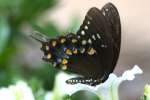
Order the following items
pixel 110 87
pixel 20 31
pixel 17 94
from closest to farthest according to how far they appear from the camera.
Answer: pixel 110 87
pixel 17 94
pixel 20 31

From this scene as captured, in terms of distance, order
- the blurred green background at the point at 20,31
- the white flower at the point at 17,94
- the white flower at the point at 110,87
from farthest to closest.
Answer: the blurred green background at the point at 20,31 → the white flower at the point at 17,94 → the white flower at the point at 110,87

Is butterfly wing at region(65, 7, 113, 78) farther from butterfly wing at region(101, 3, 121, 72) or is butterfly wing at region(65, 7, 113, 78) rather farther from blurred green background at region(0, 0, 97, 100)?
blurred green background at region(0, 0, 97, 100)

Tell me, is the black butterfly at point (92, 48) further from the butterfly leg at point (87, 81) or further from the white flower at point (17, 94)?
the white flower at point (17, 94)

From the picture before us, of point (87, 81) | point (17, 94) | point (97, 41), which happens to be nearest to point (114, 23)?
point (97, 41)

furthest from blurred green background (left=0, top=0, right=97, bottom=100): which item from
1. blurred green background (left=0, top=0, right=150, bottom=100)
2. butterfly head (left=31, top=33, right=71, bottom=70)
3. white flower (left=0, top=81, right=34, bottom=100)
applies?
butterfly head (left=31, top=33, right=71, bottom=70)

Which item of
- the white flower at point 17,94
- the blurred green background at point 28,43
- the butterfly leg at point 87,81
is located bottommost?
the butterfly leg at point 87,81

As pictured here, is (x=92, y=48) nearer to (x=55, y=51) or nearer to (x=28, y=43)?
(x=55, y=51)

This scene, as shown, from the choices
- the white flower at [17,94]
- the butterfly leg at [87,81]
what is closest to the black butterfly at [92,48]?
the butterfly leg at [87,81]

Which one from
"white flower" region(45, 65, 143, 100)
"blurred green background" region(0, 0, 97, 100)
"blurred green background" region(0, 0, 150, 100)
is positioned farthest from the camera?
"blurred green background" region(0, 0, 97, 100)

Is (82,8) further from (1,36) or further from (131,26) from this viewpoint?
(1,36)

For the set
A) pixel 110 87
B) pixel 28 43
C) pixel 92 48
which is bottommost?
pixel 110 87
